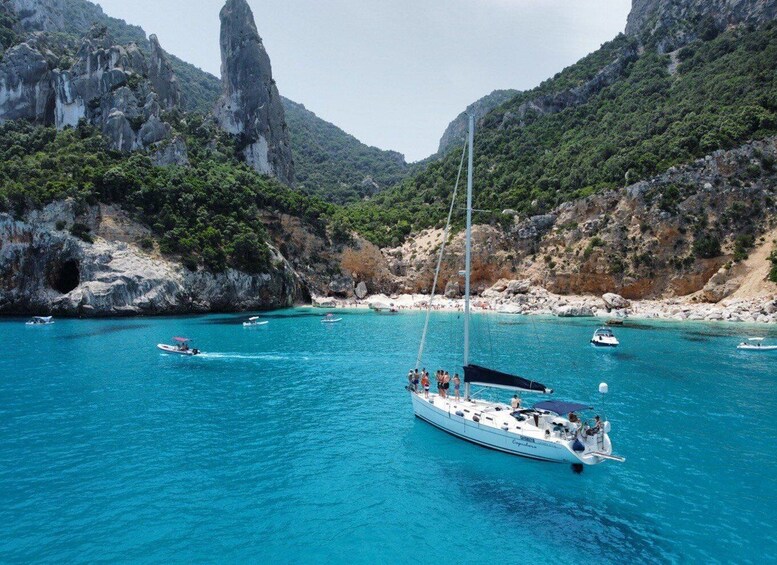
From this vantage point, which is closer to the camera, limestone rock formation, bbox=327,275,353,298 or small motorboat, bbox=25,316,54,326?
small motorboat, bbox=25,316,54,326

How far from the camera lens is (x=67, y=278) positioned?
254ft

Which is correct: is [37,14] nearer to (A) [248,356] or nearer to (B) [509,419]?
(A) [248,356]

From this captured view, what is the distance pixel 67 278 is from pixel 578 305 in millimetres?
87839

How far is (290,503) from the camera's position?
17266 millimetres

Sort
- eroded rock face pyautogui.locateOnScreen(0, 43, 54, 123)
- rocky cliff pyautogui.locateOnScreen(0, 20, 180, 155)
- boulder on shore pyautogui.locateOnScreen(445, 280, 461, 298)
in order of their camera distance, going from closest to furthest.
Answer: eroded rock face pyautogui.locateOnScreen(0, 43, 54, 123)
rocky cliff pyautogui.locateOnScreen(0, 20, 180, 155)
boulder on shore pyautogui.locateOnScreen(445, 280, 461, 298)

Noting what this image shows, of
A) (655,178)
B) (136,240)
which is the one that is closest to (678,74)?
(655,178)

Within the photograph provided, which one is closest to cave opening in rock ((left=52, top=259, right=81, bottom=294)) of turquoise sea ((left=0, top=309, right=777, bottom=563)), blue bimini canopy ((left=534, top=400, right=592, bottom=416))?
turquoise sea ((left=0, top=309, right=777, bottom=563))

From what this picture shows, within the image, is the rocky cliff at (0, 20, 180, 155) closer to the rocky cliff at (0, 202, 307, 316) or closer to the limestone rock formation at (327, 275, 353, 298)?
the rocky cliff at (0, 202, 307, 316)

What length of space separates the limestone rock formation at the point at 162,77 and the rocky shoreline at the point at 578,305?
214 feet

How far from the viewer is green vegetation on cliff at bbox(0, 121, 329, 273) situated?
2950 inches

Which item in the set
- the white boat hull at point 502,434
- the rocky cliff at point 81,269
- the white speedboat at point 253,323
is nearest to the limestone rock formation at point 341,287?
the rocky cliff at point 81,269

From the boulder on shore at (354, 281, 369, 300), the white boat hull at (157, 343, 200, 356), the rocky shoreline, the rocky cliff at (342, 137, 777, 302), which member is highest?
the rocky cliff at (342, 137, 777, 302)

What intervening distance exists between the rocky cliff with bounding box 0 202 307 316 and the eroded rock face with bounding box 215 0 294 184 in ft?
200

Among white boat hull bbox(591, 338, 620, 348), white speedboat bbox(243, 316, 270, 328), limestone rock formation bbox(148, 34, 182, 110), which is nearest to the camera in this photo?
white boat hull bbox(591, 338, 620, 348)
